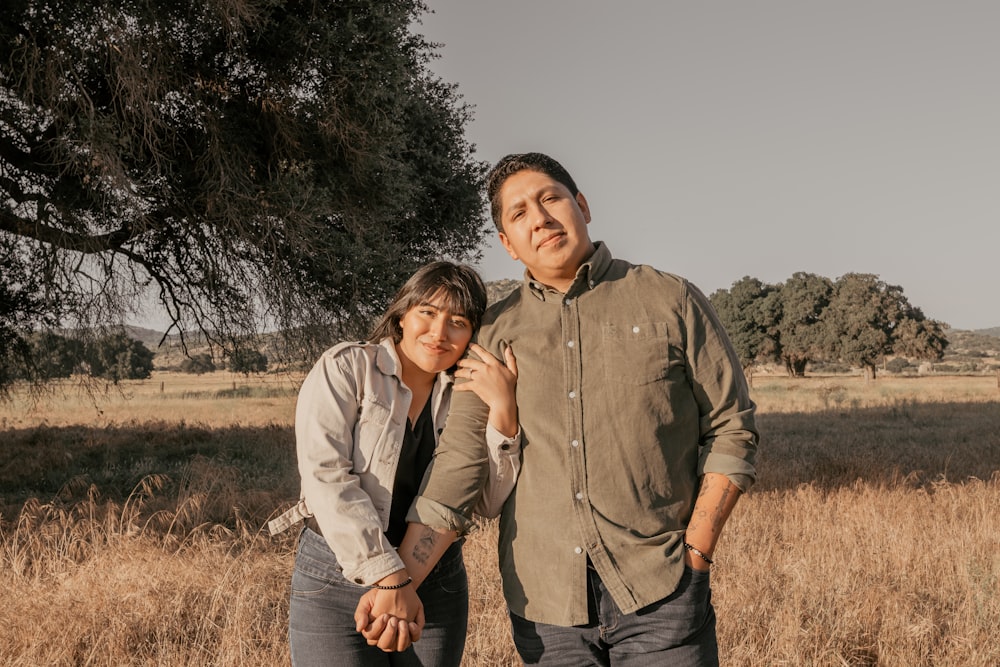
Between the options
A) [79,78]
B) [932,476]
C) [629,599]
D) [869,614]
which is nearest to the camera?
[629,599]

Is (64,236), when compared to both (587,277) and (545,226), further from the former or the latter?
(587,277)

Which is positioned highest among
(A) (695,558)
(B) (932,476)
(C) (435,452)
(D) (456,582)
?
(C) (435,452)

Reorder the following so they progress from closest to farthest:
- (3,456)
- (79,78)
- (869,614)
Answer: (869,614) < (79,78) < (3,456)

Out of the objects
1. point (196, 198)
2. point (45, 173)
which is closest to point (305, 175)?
point (196, 198)

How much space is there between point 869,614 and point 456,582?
3252mm

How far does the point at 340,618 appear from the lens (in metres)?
2.36

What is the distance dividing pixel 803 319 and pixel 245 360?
173ft

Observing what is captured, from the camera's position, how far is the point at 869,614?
14.9ft

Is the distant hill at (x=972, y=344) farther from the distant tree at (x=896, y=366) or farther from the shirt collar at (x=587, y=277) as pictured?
the shirt collar at (x=587, y=277)

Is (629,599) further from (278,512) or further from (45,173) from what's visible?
(45,173)

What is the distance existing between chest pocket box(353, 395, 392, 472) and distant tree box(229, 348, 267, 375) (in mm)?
7398

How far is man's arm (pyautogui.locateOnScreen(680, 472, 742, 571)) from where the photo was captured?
7.02ft

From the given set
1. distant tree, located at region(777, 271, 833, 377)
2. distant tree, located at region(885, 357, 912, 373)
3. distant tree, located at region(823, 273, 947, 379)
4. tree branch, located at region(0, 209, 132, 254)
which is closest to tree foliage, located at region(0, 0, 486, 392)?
tree branch, located at region(0, 209, 132, 254)

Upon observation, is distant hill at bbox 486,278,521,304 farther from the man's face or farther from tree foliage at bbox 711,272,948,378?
tree foliage at bbox 711,272,948,378
